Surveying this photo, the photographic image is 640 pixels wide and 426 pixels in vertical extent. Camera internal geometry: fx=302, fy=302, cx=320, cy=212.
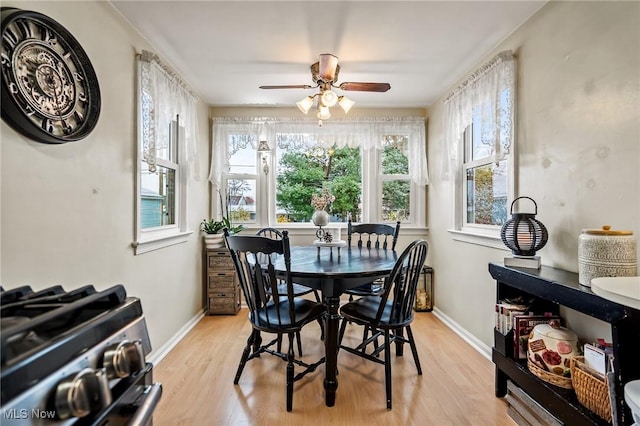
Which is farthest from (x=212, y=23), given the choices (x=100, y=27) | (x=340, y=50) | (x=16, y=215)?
(x=16, y=215)

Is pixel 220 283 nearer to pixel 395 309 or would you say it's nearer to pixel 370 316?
pixel 370 316

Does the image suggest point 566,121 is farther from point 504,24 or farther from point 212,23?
point 212,23

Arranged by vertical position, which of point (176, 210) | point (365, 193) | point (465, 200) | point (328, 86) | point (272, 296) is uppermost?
point (328, 86)

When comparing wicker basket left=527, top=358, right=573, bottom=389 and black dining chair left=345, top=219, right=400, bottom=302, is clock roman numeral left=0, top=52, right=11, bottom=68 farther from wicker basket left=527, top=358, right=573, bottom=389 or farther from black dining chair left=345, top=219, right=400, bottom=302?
wicker basket left=527, top=358, right=573, bottom=389

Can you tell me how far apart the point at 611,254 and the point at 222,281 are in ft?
10.4

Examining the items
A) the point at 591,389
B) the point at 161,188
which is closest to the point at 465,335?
the point at 591,389

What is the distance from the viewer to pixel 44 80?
1367mm

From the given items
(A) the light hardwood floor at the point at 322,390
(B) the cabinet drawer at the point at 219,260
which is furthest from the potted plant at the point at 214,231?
(A) the light hardwood floor at the point at 322,390

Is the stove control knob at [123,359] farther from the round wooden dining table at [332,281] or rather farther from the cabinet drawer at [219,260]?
the cabinet drawer at [219,260]

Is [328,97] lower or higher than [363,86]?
lower

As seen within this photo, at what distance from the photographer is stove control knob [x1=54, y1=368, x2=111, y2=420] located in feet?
1.72

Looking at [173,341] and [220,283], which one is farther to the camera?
[220,283]

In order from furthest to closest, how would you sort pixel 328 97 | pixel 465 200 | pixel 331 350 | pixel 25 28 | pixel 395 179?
pixel 395 179 → pixel 465 200 → pixel 328 97 → pixel 331 350 → pixel 25 28

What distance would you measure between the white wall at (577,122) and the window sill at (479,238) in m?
Result: 0.05
